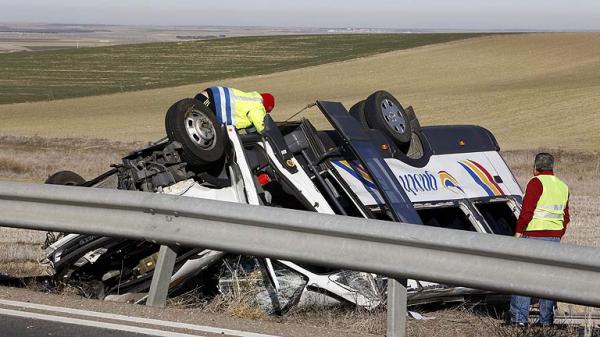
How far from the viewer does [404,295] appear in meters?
5.50

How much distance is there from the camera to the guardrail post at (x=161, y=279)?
6.16 m

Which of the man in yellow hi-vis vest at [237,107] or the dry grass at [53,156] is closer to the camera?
the man in yellow hi-vis vest at [237,107]

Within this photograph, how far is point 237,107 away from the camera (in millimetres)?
7750

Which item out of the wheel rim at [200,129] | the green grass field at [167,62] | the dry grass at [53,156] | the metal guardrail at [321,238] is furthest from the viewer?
the green grass field at [167,62]

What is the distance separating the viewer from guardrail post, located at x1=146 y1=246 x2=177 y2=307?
6160 millimetres

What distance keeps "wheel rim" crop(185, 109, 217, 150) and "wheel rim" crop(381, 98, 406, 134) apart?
1.57m

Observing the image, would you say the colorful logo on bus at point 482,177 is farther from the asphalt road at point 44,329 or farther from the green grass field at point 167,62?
the green grass field at point 167,62

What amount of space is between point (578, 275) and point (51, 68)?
205 feet

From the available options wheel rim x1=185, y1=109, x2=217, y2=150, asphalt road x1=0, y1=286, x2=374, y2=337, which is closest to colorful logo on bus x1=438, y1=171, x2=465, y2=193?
wheel rim x1=185, y1=109, x2=217, y2=150

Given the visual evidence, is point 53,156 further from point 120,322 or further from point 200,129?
point 120,322

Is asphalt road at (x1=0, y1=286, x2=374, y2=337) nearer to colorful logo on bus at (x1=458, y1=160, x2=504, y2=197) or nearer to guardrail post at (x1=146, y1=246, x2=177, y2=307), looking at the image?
guardrail post at (x1=146, y1=246, x2=177, y2=307)

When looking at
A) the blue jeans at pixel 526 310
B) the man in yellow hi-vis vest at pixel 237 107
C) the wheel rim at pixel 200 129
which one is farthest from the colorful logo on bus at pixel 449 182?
the wheel rim at pixel 200 129

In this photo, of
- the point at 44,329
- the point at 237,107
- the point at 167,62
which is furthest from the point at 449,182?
the point at 167,62

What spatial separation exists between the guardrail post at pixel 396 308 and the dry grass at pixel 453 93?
23.5 meters
